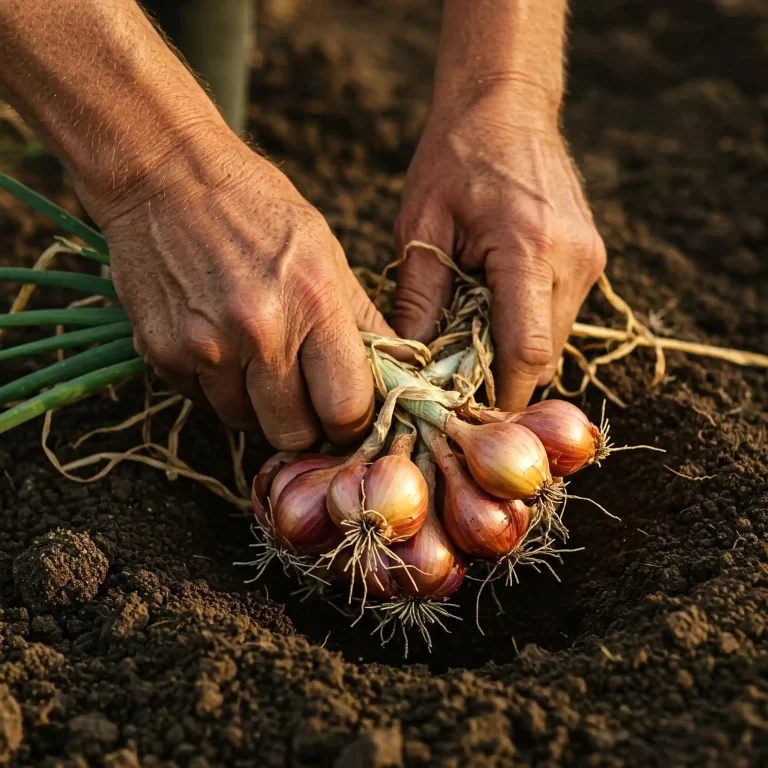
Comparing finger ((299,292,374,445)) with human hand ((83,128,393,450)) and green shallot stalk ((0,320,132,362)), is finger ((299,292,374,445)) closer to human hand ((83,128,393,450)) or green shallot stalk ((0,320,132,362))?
human hand ((83,128,393,450))

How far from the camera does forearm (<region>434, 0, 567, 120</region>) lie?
2148mm

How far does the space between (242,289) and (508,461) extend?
0.54m

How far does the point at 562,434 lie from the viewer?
5.71 ft

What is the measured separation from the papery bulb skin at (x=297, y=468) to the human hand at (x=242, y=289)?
0.16ft

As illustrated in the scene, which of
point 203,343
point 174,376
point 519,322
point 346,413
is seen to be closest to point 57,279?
point 174,376

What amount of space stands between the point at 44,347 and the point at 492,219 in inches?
Answer: 36.0

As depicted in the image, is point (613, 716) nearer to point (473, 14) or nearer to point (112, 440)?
point (112, 440)

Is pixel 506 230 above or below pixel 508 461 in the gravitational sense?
above

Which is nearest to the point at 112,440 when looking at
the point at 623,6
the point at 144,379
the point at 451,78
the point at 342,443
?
the point at 144,379

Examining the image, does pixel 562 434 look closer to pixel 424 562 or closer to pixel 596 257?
pixel 424 562

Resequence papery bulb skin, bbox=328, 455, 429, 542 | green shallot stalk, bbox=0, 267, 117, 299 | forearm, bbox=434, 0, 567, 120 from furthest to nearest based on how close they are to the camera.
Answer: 1. forearm, bbox=434, 0, 567, 120
2. green shallot stalk, bbox=0, 267, 117, 299
3. papery bulb skin, bbox=328, 455, 429, 542

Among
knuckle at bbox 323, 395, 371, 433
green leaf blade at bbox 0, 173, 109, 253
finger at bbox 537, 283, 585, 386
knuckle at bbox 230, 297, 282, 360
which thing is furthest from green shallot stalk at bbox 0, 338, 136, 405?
finger at bbox 537, 283, 585, 386

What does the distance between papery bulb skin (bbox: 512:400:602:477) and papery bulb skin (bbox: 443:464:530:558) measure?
0.11m

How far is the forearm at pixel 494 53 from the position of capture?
2148 millimetres
